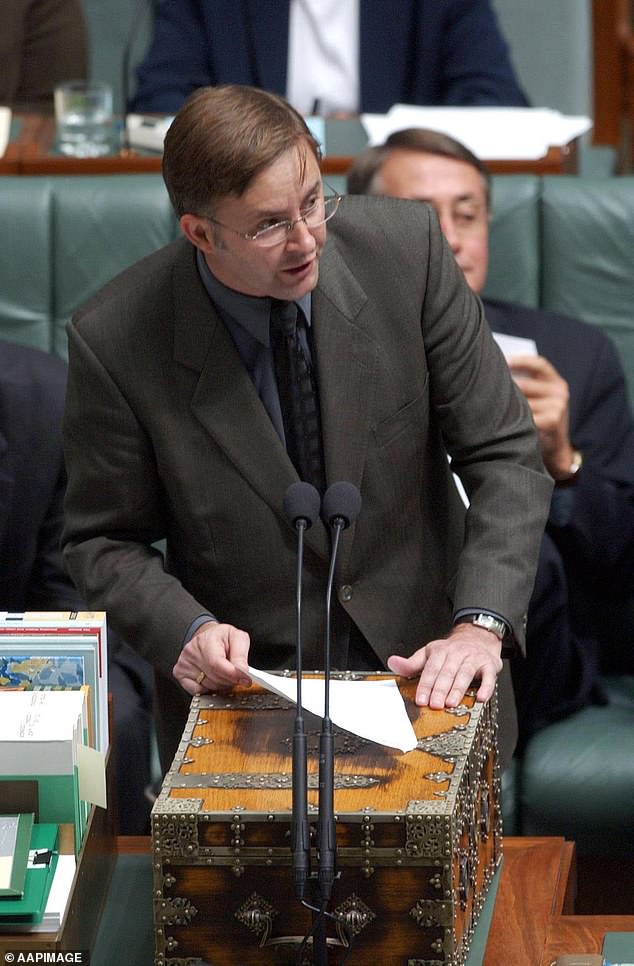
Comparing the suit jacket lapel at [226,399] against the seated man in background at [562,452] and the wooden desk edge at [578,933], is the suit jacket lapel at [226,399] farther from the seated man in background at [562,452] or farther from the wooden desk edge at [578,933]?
the seated man in background at [562,452]

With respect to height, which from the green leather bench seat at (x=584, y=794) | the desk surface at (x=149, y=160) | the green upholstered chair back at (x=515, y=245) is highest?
the desk surface at (x=149, y=160)

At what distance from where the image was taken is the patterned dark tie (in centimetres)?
195

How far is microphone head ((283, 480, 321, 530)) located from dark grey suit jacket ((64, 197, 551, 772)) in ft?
1.16

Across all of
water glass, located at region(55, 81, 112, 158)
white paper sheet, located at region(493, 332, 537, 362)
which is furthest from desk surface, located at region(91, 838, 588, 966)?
water glass, located at region(55, 81, 112, 158)

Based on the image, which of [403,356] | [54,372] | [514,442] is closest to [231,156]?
[403,356]

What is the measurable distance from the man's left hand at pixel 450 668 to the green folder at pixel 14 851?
1.39 feet

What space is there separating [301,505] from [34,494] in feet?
3.39

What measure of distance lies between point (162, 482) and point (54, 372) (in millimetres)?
614

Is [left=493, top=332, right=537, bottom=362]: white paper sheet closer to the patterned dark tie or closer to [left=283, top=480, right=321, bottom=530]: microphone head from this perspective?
the patterned dark tie

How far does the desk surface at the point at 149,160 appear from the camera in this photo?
11.2ft

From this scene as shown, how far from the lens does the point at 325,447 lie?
194cm

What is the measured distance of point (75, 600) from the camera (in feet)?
8.30

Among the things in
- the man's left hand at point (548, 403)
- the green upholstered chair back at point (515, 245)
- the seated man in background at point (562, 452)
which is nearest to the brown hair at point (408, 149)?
the seated man in background at point (562, 452)

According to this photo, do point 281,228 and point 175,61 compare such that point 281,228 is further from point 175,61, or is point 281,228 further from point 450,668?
point 175,61
